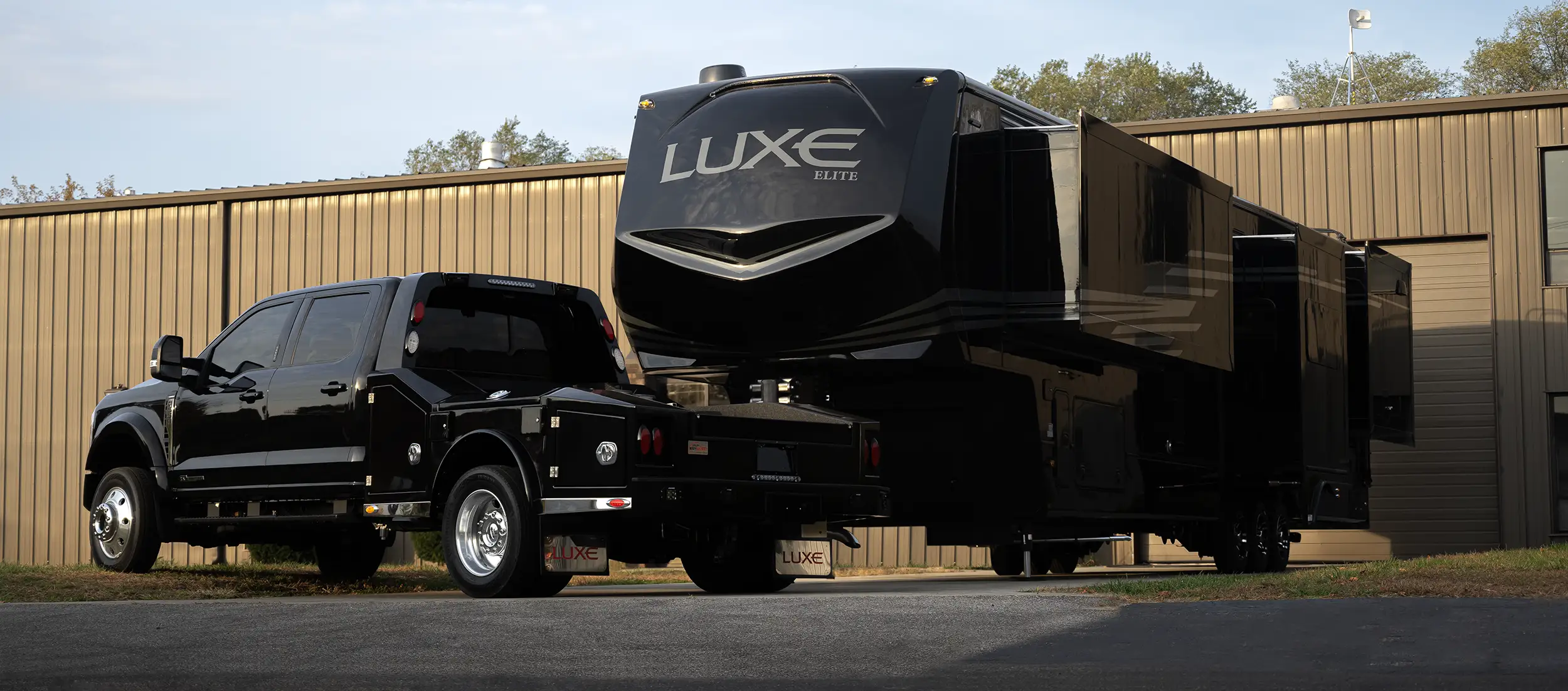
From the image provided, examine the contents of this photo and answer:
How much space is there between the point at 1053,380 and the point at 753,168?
2.81 meters

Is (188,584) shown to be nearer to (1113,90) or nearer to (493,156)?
(493,156)

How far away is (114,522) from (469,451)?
390cm

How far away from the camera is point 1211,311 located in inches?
594

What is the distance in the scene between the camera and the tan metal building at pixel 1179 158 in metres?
21.0

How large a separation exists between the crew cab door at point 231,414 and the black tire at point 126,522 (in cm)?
33

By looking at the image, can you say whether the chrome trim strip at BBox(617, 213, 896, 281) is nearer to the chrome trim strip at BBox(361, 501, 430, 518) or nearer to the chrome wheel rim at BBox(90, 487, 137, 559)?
the chrome trim strip at BBox(361, 501, 430, 518)

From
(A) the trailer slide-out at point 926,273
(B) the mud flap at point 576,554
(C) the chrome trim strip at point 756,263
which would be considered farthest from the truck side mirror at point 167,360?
(B) the mud flap at point 576,554

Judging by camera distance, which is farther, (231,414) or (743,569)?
(231,414)

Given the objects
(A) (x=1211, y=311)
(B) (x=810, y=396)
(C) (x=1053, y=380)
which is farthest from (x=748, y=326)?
(A) (x=1211, y=311)

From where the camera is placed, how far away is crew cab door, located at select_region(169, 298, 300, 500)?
39.7 ft

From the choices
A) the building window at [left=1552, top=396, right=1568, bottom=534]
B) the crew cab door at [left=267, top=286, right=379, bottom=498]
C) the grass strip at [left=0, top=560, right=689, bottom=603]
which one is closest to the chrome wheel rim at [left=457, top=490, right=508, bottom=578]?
the crew cab door at [left=267, top=286, right=379, bottom=498]

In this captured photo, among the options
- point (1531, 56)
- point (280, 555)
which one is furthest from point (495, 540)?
point (1531, 56)

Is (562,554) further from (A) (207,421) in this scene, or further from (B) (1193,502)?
(B) (1193,502)

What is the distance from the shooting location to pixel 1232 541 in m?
16.5
